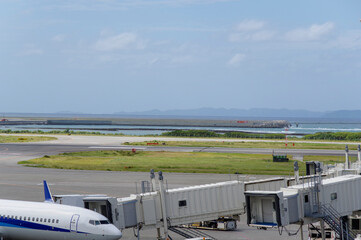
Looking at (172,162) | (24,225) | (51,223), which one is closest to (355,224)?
(51,223)

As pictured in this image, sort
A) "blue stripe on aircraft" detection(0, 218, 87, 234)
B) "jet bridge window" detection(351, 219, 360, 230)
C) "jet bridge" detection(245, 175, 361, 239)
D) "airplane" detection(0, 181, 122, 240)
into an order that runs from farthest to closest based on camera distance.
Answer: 1. "jet bridge window" detection(351, 219, 360, 230)
2. "blue stripe on aircraft" detection(0, 218, 87, 234)
3. "airplane" detection(0, 181, 122, 240)
4. "jet bridge" detection(245, 175, 361, 239)

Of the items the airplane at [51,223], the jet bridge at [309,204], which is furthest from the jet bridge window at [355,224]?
the airplane at [51,223]

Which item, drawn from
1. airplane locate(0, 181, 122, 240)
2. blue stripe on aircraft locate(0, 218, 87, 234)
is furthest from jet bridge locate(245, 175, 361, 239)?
blue stripe on aircraft locate(0, 218, 87, 234)

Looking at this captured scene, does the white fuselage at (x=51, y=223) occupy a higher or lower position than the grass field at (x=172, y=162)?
higher

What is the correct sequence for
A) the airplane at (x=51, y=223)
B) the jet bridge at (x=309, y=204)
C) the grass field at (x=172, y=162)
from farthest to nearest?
the grass field at (x=172, y=162)
the airplane at (x=51, y=223)
the jet bridge at (x=309, y=204)

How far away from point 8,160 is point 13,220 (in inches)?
2783

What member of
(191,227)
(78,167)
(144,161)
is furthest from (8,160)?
(191,227)

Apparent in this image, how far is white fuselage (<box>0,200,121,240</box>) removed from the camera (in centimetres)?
3562

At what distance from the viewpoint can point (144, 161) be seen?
3930 inches

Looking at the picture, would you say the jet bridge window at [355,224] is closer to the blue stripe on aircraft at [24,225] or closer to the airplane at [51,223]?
the airplane at [51,223]

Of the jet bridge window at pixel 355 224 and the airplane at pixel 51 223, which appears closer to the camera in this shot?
the airplane at pixel 51 223

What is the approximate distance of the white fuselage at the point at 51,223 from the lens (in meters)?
35.6

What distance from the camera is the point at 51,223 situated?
122 feet

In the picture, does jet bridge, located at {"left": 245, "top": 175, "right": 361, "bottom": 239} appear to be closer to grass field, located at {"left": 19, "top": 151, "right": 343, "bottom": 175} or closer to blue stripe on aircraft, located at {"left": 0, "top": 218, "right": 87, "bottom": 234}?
blue stripe on aircraft, located at {"left": 0, "top": 218, "right": 87, "bottom": 234}
